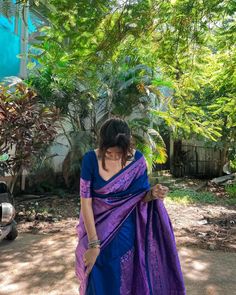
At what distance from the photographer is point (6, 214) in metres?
4.25

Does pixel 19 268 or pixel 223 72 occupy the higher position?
pixel 223 72

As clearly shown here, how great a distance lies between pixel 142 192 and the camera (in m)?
2.49

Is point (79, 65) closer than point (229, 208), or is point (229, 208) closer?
point (79, 65)

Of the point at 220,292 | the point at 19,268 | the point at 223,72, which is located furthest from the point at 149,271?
the point at 223,72

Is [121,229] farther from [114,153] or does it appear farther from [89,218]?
[114,153]

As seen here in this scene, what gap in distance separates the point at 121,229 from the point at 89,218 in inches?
8.7

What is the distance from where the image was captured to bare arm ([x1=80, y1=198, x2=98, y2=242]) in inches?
91.1

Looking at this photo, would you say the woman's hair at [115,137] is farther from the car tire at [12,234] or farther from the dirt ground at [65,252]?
the car tire at [12,234]

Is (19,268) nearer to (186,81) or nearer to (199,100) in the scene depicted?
(186,81)

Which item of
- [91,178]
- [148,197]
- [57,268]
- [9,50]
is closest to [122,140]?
[91,178]

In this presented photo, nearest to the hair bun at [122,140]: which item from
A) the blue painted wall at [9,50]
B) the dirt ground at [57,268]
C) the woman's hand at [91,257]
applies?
the woman's hand at [91,257]

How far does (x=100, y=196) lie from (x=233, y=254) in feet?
11.3

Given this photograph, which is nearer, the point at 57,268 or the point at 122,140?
the point at 122,140

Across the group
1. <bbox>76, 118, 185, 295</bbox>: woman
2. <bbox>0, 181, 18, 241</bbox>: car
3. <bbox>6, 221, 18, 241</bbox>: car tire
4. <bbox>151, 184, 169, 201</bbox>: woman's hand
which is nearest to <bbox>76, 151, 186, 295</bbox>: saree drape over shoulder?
<bbox>76, 118, 185, 295</bbox>: woman
